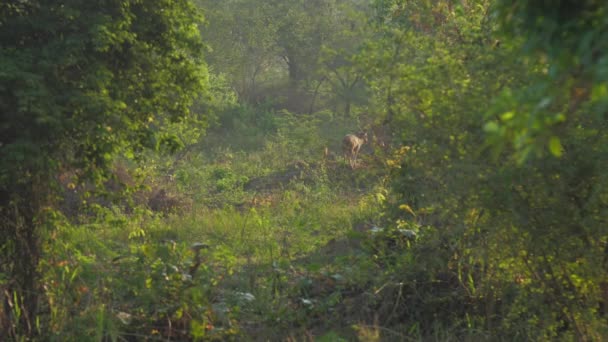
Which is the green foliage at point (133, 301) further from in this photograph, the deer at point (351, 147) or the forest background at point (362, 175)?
the deer at point (351, 147)

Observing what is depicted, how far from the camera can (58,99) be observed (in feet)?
18.1

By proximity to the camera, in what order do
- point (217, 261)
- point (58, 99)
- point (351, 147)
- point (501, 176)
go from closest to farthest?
point (501, 176) → point (58, 99) → point (217, 261) → point (351, 147)

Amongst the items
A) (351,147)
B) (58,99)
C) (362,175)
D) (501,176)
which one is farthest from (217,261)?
(351,147)

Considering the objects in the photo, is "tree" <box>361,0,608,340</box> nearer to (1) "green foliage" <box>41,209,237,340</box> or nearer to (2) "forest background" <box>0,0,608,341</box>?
(2) "forest background" <box>0,0,608,341</box>

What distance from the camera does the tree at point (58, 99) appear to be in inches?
212

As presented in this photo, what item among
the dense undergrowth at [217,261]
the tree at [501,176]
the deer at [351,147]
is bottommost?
the deer at [351,147]

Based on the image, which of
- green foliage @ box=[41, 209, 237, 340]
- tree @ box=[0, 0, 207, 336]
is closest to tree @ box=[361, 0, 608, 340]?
green foliage @ box=[41, 209, 237, 340]

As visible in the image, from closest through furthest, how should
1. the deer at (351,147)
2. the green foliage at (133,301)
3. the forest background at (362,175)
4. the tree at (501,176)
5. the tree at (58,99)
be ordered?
the tree at (501,176) < the forest background at (362,175) < the tree at (58,99) < the green foliage at (133,301) < the deer at (351,147)

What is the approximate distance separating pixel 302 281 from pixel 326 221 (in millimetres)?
4912

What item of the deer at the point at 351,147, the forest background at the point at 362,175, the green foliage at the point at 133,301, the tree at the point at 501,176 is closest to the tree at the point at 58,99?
the forest background at the point at 362,175

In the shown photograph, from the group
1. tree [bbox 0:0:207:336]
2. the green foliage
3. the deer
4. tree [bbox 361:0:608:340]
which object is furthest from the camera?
the deer

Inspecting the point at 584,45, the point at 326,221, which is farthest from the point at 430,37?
the point at 326,221

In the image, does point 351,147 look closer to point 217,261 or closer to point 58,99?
point 217,261

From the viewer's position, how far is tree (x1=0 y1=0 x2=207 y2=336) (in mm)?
5387
